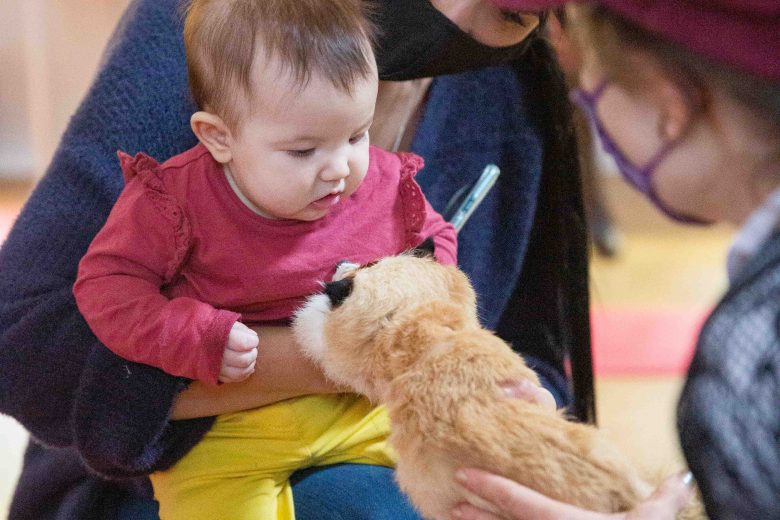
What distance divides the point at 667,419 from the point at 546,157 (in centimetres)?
111

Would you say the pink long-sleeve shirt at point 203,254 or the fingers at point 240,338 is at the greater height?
the pink long-sleeve shirt at point 203,254

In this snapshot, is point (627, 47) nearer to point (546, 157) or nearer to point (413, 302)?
point (413, 302)

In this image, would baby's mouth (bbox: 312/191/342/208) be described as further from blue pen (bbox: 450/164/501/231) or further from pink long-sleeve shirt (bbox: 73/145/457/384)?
blue pen (bbox: 450/164/501/231)

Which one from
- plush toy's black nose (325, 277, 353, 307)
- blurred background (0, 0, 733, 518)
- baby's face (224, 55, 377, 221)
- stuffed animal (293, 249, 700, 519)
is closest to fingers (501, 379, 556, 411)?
stuffed animal (293, 249, 700, 519)

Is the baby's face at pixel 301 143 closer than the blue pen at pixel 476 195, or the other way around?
the baby's face at pixel 301 143

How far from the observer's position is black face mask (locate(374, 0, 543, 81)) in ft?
3.38

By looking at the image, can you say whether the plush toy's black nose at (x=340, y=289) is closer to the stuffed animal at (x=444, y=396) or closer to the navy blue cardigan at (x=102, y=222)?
the stuffed animal at (x=444, y=396)

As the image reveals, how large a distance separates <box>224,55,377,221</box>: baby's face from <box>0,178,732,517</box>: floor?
3.21ft

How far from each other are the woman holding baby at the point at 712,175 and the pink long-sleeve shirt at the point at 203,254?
267mm

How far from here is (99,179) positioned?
1023 mm

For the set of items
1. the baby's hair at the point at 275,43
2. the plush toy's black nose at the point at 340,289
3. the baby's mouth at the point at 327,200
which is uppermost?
the baby's hair at the point at 275,43

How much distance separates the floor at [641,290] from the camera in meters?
2.07

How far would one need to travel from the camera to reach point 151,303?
88 cm

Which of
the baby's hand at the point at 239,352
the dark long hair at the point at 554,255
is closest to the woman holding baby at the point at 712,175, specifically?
the baby's hand at the point at 239,352
